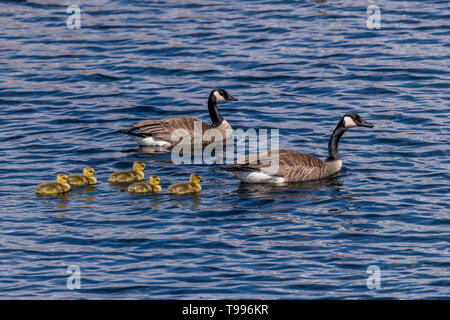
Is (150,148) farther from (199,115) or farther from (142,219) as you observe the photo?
(142,219)

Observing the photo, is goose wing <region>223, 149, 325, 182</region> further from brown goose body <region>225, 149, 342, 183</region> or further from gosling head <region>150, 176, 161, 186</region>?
gosling head <region>150, 176, 161, 186</region>

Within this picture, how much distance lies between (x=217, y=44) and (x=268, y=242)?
15482 millimetres

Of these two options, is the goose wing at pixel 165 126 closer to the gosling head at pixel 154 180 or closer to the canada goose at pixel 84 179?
the canada goose at pixel 84 179

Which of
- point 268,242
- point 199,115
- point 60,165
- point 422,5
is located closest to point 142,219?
point 268,242

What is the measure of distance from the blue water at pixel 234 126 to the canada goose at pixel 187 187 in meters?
0.30

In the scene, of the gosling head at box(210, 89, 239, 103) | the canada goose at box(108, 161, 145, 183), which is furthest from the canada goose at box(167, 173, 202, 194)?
the gosling head at box(210, 89, 239, 103)

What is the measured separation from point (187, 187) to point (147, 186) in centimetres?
79

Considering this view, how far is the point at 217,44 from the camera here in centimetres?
3059

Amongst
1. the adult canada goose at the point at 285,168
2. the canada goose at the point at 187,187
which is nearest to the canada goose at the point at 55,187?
the canada goose at the point at 187,187

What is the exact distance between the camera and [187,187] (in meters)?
18.4

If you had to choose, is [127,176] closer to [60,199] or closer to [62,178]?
[62,178]

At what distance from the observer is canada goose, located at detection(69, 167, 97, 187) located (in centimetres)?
1875

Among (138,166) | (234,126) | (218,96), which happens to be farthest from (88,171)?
Result: (234,126)

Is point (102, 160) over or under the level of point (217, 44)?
under
